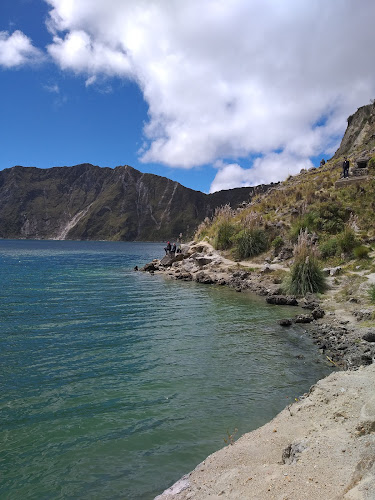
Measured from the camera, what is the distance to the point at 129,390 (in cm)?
819

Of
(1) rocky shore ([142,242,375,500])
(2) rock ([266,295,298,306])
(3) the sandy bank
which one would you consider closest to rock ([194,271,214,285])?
(2) rock ([266,295,298,306])

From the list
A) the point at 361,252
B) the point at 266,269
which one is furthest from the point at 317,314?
the point at 266,269

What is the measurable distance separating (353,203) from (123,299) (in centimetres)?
2033

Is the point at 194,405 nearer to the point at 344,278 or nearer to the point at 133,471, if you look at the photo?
the point at 133,471

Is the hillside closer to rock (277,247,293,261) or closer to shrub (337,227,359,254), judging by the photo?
shrub (337,227,359,254)

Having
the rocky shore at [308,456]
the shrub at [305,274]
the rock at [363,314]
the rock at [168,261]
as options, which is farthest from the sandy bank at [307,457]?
the rock at [168,261]

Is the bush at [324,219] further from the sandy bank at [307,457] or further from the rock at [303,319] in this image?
the sandy bank at [307,457]

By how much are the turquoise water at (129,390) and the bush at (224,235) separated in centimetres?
1620

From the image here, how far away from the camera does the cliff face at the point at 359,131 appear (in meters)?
52.5

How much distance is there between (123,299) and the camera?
20531mm

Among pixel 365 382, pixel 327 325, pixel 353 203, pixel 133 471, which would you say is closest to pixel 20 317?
pixel 133 471

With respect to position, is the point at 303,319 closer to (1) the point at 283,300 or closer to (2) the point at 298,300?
(1) the point at 283,300

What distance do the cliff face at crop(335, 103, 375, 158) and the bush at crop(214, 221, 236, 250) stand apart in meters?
29.2

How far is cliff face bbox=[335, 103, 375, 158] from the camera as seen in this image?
52469 millimetres
